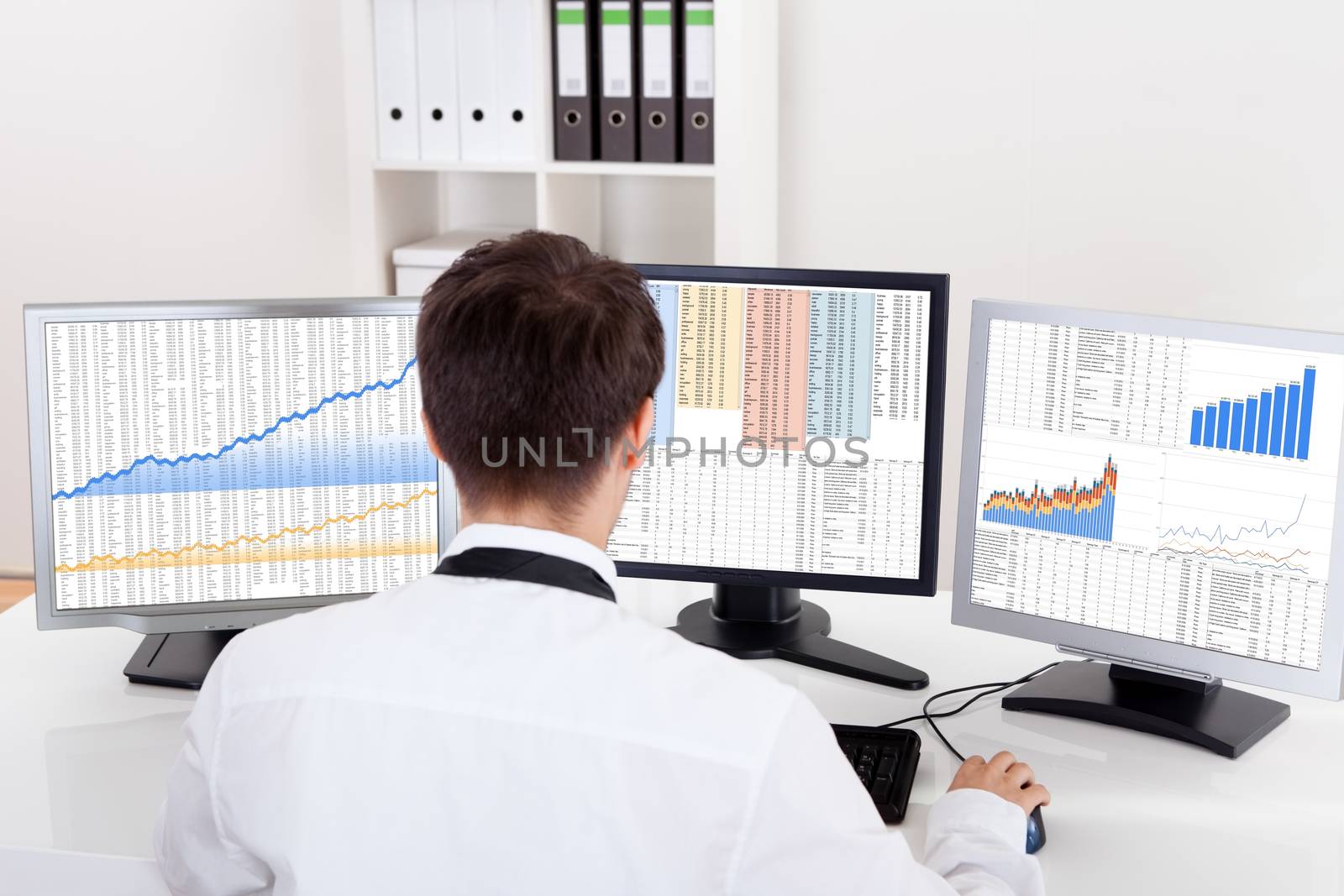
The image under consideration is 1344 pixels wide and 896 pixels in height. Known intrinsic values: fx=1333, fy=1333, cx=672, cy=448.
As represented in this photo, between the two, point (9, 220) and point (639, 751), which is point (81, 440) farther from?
point (9, 220)

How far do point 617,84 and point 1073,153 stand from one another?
3.16 feet

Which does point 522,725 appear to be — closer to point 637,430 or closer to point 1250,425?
point 637,430

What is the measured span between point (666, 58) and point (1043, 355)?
5.03 ft

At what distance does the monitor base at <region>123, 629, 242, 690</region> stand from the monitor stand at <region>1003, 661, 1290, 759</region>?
940 millimetres

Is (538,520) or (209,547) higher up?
(538,520)

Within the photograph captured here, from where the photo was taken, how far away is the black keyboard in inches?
50.7

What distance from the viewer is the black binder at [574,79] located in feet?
9.07

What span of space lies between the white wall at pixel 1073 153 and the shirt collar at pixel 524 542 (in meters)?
2.09

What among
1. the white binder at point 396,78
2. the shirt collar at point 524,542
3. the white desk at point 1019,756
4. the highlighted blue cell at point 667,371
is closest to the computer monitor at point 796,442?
the highlighted blue cell at point 667,371

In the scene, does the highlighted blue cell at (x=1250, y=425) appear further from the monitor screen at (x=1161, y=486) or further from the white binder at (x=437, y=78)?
the white binder at (x=437, y=78)

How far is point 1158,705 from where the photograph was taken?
1450 millimetres

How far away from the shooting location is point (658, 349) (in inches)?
40.2

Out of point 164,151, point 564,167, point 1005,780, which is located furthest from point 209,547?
point 164,151

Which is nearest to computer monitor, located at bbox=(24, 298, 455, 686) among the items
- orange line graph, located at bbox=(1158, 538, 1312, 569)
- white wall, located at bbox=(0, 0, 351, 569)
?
orange line graph, located at bbox=(1158, 538, 1312, 569)
